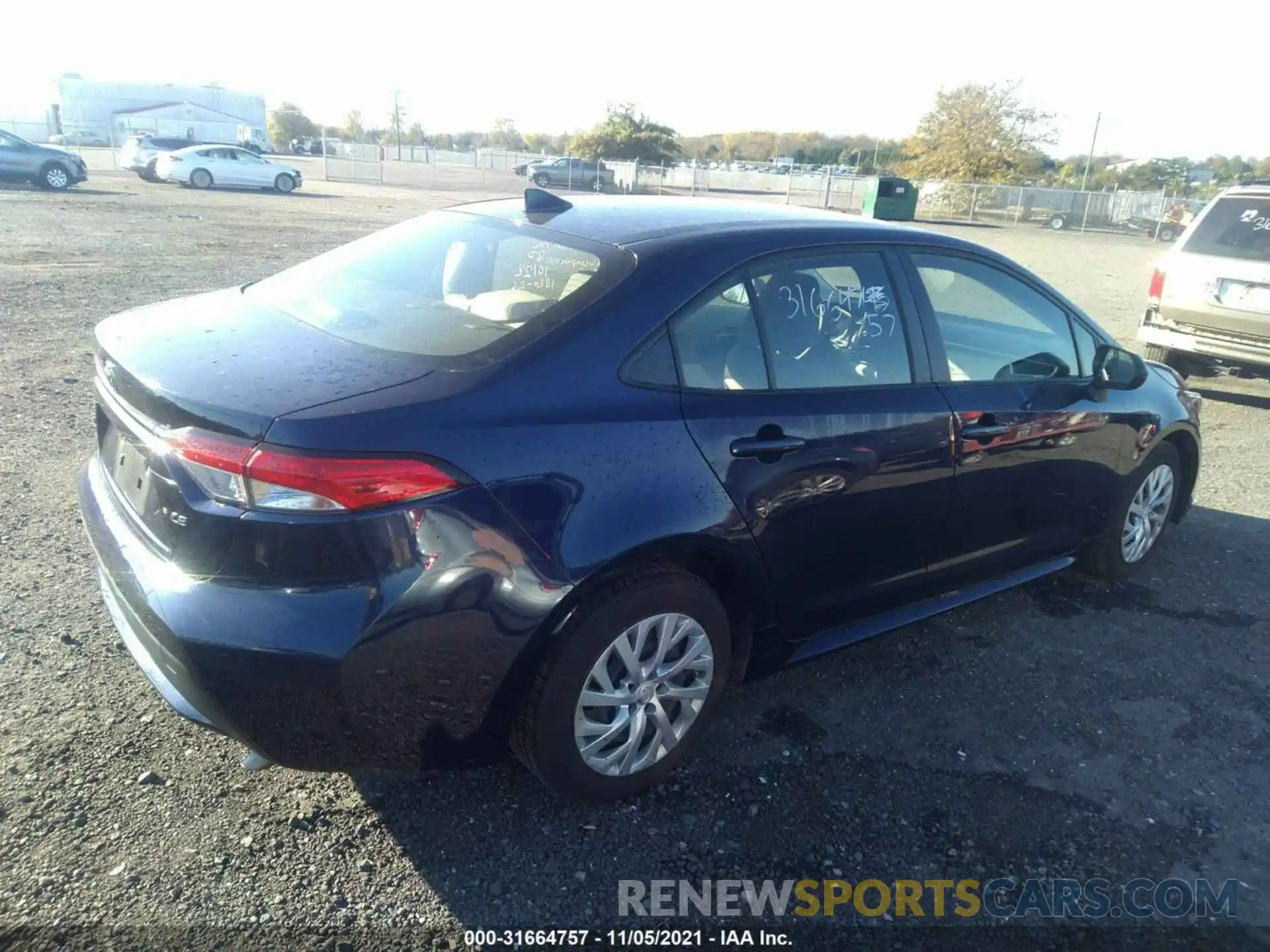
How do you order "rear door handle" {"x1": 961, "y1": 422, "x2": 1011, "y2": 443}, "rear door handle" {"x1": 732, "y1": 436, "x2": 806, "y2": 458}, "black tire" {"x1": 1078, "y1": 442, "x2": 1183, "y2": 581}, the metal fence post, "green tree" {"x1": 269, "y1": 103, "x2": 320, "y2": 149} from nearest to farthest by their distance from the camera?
"rear door handle" {"x1": 732, "y1": 436, "x2": 806, "y2": 458} < "rear door handle" {"x1": 961, "y1": 422, "x2": 1011, "y2": 443} < "black tire" {"x1": 1078, "y1": 442, "x2": 1183, "y2": 581} < the metal fence post < "green tree" {"x1": 269, "y1": 103, "x2": 320, "y2": 149}

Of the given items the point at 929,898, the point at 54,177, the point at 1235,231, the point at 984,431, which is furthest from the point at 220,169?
the point at 929,898

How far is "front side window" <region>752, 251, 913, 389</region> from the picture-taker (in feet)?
10.2

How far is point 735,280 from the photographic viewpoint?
3.01 meters

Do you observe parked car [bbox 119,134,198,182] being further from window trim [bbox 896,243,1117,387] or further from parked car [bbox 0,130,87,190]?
window trim [bbox 896,243,1117,387]

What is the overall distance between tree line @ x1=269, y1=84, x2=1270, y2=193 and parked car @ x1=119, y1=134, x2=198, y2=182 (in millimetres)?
30454

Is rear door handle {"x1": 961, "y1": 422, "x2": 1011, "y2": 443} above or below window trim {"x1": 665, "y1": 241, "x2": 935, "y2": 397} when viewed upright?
below

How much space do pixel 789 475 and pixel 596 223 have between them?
43.3 inches

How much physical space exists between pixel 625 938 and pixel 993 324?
115 inches

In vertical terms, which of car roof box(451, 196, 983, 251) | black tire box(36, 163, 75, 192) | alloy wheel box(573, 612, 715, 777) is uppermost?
car roof box(451, 196, 983, 251)

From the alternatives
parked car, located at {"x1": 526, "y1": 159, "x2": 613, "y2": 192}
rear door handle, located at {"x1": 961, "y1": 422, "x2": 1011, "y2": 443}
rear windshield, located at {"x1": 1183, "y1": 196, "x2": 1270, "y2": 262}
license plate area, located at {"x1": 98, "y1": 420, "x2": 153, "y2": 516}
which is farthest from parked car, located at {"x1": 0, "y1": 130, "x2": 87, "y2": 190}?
rear door handle, located at {"x1": 961, "y1": 422, "x2": 1011, "y2": 443}

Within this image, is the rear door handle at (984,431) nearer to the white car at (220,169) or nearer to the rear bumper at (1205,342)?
the rear bumper at (1205,342)

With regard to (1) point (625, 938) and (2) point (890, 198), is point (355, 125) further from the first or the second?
(1) point (625, 938)

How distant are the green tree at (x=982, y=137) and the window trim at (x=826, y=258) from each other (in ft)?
152

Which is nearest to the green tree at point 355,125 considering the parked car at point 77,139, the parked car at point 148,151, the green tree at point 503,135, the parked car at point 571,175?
the green tree at point 503,135
